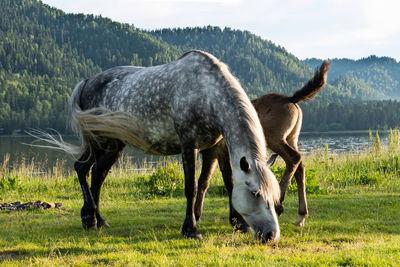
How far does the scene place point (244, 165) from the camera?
4820 millimetres

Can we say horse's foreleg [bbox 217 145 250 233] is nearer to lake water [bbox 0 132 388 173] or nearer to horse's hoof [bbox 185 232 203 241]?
horse's hoof [bbox 185 232 203 241]

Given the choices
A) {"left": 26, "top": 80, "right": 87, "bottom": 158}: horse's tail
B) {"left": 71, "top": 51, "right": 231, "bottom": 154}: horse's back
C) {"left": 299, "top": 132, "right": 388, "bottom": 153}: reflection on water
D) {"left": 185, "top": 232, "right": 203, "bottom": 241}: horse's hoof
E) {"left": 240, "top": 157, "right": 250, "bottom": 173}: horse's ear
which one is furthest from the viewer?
{"left": 299, "top": 132, "right": 388, "bottom": 153}: reflection on water

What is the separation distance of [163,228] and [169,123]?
1823mm

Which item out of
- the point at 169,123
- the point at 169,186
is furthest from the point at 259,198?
the point at 169,186

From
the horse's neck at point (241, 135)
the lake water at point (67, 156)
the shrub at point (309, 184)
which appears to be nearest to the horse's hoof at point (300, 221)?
the horse's neck at point (241, 135)

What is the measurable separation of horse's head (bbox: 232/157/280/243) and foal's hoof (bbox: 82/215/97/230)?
2.79 metres

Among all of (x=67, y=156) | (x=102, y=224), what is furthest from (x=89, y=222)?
(x=67, y=156)

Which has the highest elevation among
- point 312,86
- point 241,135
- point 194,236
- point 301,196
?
point 312,86

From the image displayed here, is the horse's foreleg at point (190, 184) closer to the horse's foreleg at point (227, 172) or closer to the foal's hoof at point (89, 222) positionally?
the horse's foreleg at point (227, 172)

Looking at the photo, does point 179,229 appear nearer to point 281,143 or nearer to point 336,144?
point 281,143

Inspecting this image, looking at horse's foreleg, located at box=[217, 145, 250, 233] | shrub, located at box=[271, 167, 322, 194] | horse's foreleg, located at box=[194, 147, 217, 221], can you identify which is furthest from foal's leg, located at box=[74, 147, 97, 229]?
shrub, located at box=[271, 167, 322, 194]

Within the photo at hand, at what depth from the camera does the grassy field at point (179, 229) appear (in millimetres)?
4543

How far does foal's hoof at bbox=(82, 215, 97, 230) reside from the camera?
6633 mm

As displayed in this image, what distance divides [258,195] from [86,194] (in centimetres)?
324
